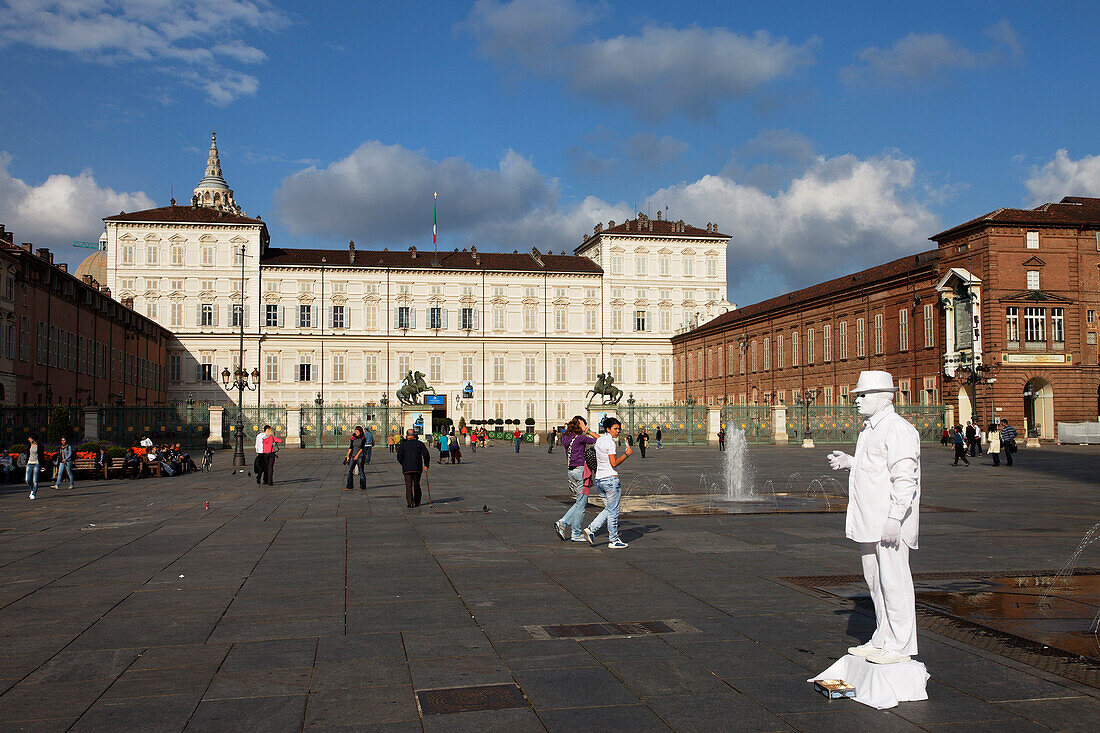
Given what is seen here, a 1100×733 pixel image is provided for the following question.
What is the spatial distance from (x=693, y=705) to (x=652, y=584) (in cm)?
371

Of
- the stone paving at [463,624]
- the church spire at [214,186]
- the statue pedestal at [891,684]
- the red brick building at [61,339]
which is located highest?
the church spire at [214,186]

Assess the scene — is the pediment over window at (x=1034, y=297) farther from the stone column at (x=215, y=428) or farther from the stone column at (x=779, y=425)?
the stone column at (x=215, y=428)

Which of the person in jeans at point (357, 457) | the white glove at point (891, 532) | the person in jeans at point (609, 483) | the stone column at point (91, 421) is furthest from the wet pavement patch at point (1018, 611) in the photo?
the stone column at point (91, 421)

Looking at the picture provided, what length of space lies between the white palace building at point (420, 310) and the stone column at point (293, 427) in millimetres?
25941

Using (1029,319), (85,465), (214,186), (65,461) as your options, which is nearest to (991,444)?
(1029,319)

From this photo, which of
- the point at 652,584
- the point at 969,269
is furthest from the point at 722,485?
the point at 969,269

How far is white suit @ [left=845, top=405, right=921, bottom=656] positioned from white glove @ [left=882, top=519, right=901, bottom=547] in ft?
0.10

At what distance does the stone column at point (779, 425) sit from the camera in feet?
171

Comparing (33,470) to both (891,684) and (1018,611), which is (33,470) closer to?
(1018,611)

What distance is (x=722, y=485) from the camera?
866 inches

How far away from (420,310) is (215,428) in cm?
3198

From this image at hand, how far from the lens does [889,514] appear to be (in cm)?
521

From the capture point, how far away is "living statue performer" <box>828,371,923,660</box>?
17.1ft

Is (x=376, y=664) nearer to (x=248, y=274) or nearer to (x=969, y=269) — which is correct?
(x=969, y=269)
